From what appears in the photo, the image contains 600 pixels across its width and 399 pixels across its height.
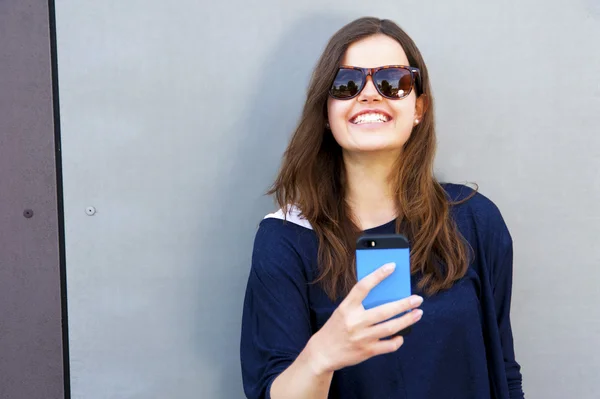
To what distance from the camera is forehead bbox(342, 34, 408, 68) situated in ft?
5.24

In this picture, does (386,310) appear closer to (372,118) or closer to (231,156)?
(372,118)

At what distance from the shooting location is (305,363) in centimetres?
123

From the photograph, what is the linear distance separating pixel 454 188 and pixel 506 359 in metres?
0.52

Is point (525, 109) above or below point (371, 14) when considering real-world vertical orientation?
below

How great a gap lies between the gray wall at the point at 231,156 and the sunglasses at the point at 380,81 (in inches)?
17.1

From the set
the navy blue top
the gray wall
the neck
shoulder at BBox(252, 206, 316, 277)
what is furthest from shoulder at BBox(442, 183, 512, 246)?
shoulder at BBox(252, 206, 316, 277)

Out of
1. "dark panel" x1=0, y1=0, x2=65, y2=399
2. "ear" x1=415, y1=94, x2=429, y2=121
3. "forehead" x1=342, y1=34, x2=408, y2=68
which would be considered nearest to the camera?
"forehead" x1=342, y1=34, x2=408, y2=68

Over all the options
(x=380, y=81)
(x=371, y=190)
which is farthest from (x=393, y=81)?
(x=371, y=190)

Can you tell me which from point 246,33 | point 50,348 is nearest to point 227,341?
point 50,348

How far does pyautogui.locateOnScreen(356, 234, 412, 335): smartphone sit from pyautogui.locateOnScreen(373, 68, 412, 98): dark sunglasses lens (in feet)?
1.69

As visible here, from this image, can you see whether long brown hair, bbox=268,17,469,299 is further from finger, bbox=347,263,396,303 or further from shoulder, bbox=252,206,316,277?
finger, bbox=347,263,396,303

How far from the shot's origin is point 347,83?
1.58 meters

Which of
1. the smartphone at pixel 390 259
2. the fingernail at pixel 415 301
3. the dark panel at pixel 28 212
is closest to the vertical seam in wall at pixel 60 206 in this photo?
the dark panel at pixel 28 212

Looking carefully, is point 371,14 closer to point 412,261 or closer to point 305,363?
point 412,261
